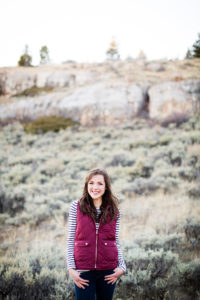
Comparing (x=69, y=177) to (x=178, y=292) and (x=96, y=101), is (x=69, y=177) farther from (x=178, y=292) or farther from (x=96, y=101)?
(x=96, y=101)

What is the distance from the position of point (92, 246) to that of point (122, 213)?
4.12 meters

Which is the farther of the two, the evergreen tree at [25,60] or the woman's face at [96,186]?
the evergreen tree at [25,60]

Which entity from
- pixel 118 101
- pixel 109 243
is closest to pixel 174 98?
pixel 118 101

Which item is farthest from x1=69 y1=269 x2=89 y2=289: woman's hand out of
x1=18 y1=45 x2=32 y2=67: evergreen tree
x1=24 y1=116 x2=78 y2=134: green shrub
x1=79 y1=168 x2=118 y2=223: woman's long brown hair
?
x1=18 y1=45 x2=32 y2=67: evergreen tree

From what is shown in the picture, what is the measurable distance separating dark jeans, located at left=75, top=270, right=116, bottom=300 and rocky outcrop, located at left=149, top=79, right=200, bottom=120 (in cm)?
1696

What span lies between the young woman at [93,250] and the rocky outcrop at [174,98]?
16756mm

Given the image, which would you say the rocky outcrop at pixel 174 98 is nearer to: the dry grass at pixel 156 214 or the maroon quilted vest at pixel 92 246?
the dry grass at pixel 156 214

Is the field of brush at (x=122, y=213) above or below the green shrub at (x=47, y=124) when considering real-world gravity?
below

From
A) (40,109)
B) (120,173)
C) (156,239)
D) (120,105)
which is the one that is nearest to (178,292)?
(156,239)

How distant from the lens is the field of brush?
3.13 metres

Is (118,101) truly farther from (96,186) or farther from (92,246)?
(92,246)

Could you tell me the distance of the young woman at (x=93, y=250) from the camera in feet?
6.48

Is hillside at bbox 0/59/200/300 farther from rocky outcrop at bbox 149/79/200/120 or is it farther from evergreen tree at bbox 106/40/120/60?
evergreen tree at bbox 106/40/120/60

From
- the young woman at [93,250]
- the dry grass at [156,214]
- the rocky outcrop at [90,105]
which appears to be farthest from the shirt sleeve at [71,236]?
the rocky outcrop at [90,105]
